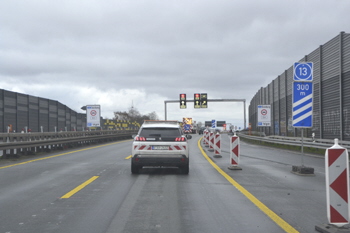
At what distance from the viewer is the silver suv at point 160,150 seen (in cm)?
1166

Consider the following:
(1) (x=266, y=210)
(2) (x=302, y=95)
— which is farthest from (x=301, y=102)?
(1) (x=266, y=210)

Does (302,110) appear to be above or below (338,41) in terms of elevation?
below

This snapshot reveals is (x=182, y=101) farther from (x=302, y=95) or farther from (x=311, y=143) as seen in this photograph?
(x=302, y=95)

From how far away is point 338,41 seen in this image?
20.6 meters

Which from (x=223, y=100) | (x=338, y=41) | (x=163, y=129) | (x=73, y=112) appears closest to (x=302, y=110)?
(x=163, y=129)

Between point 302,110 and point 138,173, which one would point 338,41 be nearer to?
point 302,110

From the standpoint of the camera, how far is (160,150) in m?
11.7

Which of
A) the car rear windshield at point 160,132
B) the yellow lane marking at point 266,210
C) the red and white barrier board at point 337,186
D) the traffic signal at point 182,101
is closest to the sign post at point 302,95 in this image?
the yellow lane marking at point 266,210

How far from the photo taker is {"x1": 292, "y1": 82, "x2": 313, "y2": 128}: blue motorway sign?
1231cm

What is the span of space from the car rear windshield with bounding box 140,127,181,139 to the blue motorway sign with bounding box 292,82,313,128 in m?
3.89

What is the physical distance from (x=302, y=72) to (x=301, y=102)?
0.98m

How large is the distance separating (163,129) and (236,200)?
16.0ft

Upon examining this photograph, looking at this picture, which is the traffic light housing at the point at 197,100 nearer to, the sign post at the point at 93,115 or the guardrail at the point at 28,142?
the sign post at the point at 93,115

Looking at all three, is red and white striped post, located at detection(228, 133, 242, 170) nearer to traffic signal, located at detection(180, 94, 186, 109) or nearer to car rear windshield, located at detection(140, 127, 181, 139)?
car rear windshield, located at detection(140, 127, 181, 139)
